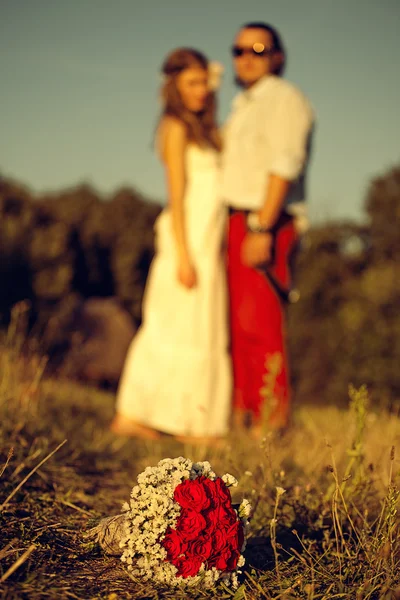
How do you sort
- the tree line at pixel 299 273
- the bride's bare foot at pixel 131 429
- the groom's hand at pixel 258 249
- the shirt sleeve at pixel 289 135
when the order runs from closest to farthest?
the shirt sleeve at pixel 289 135 → the groom's hand at pixel 258 249 → the bride's bare foot at pixel 131 429 → the tree line at pixel 299 273

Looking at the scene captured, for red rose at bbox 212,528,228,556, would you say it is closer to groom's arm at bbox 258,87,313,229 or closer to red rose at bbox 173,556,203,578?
red rose at bbox 173,556,203,578

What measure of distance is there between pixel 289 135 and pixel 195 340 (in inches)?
53.7

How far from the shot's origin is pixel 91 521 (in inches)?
79.2

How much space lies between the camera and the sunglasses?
4.12 meters

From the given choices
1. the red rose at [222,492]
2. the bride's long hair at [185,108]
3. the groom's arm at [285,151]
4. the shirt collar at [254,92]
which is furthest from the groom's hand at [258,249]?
the red rose at [222,492]

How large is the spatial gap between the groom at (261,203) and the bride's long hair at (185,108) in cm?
11

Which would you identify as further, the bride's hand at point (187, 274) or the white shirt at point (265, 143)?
the bride's hand at point (187, 274)

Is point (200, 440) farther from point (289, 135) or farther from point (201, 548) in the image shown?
point (201, 548)

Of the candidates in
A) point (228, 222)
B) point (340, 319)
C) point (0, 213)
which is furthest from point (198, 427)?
point (340, 319)

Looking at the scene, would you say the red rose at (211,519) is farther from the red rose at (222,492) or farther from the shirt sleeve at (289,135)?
the shirt sleeve at (289,135)

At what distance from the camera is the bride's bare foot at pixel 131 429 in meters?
4.38

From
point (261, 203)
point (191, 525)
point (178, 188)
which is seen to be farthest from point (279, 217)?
point (191, 525)

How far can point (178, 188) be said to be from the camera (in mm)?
4273

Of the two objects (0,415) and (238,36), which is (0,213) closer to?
(238,36)
